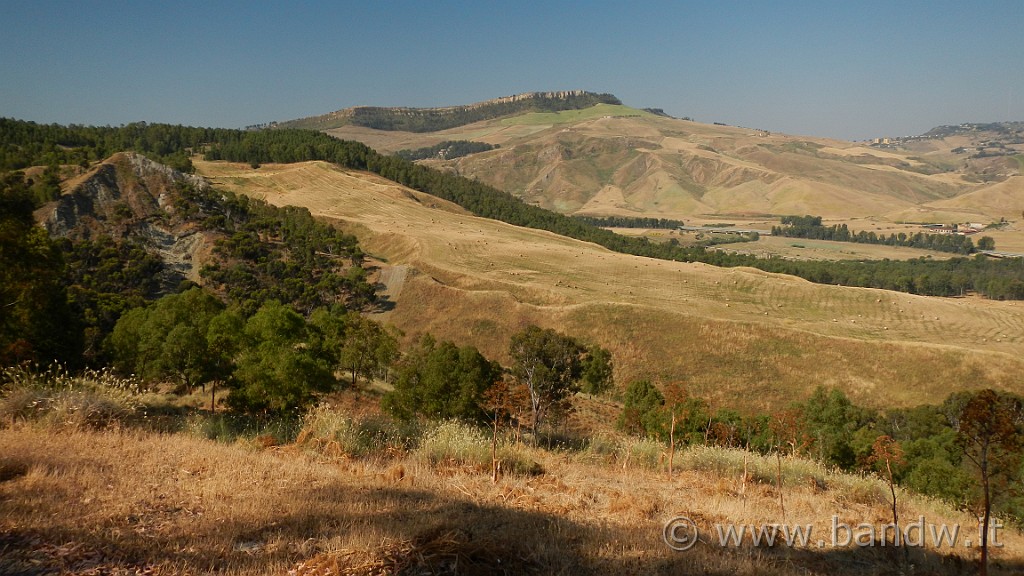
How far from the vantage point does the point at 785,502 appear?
9094 millimetres

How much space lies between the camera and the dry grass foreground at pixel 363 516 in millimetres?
4996

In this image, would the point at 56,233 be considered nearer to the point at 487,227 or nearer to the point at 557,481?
the point at 487,227

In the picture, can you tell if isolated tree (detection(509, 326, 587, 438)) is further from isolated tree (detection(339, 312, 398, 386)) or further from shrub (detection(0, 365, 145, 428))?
shrub (detection(0, 365, 145, 428))

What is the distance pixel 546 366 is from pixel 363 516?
97.7 feet

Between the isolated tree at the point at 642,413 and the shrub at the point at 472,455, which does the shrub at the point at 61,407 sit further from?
the isolated tree at the point at 642,413

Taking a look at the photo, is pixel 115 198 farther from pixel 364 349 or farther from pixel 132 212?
pixel 364 349

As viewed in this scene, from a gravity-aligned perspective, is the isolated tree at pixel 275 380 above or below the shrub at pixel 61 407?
below

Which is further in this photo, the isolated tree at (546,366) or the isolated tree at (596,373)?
the isolated tree at (596,373)

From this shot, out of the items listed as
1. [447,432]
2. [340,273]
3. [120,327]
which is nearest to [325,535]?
[447,432]

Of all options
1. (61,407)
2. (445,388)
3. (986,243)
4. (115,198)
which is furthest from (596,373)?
(986,243)

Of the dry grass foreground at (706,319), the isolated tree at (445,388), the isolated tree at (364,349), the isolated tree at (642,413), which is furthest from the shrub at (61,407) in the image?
the dry grass foreground at (706,319)

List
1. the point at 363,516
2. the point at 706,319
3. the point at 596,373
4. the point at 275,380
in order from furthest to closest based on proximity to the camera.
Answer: the point at 706,319
the point at 596,373
the point at 275,380
the point at 363,516

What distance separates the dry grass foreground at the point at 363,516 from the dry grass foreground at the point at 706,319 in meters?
46.5

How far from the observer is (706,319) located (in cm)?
6350
